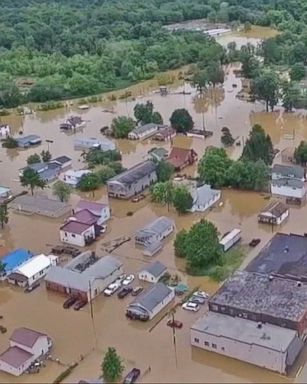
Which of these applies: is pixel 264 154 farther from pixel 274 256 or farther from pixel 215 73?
A: pixel 215 73

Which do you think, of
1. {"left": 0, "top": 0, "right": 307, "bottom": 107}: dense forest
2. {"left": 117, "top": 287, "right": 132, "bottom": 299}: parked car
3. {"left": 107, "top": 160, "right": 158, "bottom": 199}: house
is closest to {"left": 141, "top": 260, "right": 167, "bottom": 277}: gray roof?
{"left": 117, "top": 287, "right": 132, "bottom": 299}: parked car

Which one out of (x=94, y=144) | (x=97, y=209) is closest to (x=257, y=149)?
(x=97, y=209)

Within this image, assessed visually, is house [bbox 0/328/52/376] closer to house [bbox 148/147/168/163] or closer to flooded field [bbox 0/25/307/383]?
flooded field [bbox 0/25/307/383]

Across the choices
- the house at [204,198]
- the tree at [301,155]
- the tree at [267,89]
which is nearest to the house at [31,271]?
the house at [204,198]

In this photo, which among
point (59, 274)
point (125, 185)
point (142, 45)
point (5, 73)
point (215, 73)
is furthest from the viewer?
point (142, 45)

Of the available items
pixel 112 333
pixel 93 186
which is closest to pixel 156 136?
pixel 93 186

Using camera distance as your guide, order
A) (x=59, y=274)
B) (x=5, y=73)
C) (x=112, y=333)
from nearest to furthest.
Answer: (x=112, y=333)
(x=59, y=274)
(x=5, y=73)
